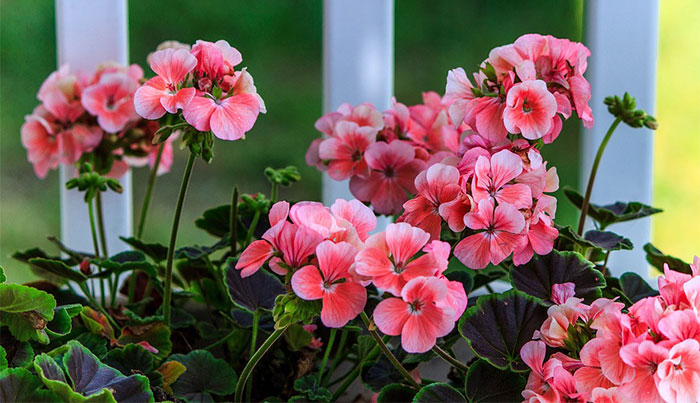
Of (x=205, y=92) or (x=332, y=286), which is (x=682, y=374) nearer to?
(x=332, y=286)

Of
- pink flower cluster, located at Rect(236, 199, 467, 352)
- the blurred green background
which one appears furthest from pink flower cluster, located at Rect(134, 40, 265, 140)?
the blurred green background

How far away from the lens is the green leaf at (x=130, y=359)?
2.17 feet

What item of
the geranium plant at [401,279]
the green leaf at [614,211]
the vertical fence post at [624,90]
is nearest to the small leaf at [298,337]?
the geranium plant at [401,279]

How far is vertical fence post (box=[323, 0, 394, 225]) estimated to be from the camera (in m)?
1.04

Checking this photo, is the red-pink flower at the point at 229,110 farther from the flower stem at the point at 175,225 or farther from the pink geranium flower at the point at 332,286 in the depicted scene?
the pink geranium flower at the point at 332,286

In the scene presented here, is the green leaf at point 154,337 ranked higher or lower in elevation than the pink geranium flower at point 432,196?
lower

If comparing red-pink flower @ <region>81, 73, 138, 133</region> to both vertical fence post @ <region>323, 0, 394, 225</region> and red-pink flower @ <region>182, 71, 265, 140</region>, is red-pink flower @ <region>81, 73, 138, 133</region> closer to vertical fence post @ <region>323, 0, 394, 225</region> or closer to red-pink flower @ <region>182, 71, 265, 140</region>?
vertical fence post @ <region>323, 0, 394, 225</region>

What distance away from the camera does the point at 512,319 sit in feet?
1.99

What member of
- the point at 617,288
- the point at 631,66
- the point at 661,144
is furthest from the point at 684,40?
the point at 617,288

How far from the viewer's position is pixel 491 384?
0.60 meters

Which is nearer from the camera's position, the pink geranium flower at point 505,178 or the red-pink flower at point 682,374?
the red-pink flower at point 682,374

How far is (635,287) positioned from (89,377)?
51cm

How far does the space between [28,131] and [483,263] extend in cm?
74

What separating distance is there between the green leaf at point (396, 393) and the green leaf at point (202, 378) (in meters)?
0.15
